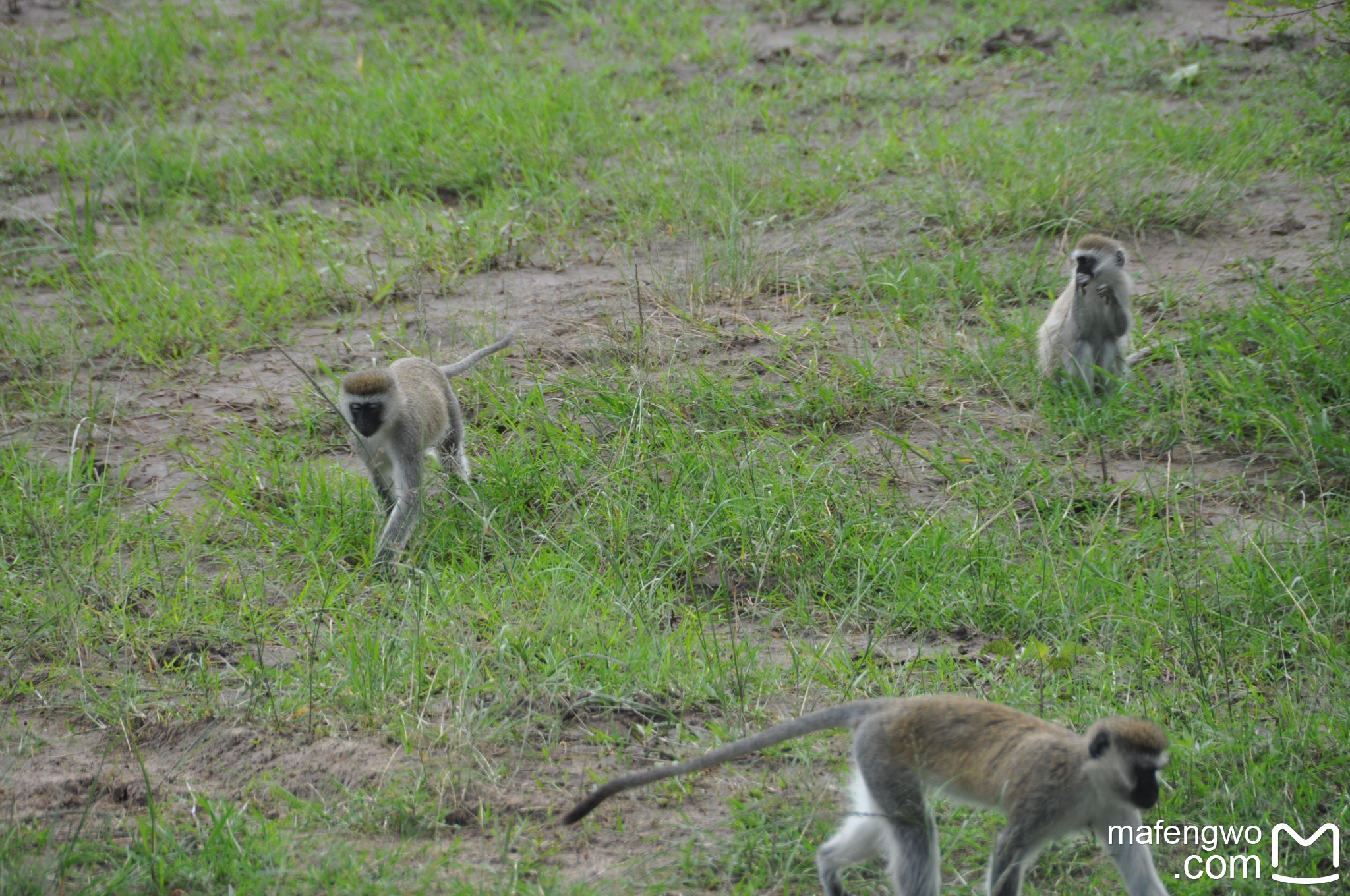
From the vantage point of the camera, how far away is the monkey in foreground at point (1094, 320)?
550cm

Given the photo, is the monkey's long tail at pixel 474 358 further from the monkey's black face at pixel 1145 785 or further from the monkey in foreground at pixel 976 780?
the monkey's black face at pixel 1145 785

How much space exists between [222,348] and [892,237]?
3989 millimetres

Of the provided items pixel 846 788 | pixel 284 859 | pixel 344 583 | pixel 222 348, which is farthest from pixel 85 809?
pixel 222 348

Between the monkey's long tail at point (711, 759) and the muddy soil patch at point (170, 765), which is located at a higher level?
the monkey's long tail at point (711, 759)

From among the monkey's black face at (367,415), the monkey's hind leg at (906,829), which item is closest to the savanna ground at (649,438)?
the monkey's hind leg at (906,829)

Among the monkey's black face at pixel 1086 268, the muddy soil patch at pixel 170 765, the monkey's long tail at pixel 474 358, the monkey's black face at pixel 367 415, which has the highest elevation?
the monkey's black face at pixel 1086 268

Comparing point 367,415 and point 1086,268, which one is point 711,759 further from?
point 1086,268

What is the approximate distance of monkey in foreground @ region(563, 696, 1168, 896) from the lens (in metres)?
2.71

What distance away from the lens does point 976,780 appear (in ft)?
9.34

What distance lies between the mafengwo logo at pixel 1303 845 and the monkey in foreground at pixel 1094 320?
2.68 meters

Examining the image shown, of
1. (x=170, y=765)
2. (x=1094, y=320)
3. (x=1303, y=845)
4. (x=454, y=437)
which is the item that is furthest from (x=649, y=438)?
(x=1303, y=845)

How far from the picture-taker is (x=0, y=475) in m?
5.25

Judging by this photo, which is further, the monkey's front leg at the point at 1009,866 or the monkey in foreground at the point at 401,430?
the monkey in foreground at the point at 401,430

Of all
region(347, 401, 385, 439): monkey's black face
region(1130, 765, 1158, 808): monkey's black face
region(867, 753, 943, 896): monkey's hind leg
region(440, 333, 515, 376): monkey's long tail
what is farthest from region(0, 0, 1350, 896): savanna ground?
region(1130, 765, 1158, 808): monkey's black face
